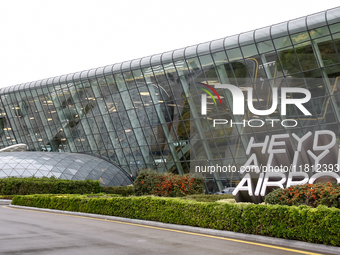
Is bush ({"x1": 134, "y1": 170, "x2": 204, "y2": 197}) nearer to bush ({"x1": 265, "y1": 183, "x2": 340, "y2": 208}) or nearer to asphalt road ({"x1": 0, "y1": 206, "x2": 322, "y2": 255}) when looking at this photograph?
asphalt road ({"x1": 0, "y1": 206, "x2": 322, "y2": 255})

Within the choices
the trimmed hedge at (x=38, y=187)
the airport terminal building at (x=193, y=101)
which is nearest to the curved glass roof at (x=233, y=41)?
the airport terminal building at (x=193, y=101)

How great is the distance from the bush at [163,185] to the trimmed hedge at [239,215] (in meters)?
5.53

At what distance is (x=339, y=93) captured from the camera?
25.0 metres

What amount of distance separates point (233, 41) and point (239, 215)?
1941 cm

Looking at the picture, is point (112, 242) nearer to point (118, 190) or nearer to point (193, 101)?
point (193, 101)

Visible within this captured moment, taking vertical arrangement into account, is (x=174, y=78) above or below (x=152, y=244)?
above

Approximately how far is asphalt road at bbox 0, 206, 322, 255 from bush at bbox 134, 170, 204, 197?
9.78 m

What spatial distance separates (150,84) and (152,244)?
25.7 metres

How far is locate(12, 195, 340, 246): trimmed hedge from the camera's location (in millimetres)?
9703

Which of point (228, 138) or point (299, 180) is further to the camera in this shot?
point (228, 138)

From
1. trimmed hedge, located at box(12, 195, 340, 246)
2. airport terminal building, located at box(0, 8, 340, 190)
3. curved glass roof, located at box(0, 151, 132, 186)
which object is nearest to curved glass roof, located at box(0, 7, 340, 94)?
airport terminal building, located at box(0, 8, 340, 190)

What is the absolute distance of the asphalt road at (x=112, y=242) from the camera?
911cm

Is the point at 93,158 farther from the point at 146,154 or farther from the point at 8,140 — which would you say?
the point at 8,140

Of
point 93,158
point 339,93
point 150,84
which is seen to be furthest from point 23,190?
point 339,93
